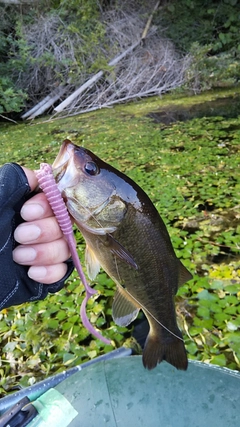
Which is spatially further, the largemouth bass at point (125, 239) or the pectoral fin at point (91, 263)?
the pectoral fin at point (91, 263)

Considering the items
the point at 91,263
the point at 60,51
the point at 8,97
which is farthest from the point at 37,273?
the point at 60,51

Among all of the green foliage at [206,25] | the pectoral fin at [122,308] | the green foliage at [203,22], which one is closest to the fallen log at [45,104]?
the green foliage at [206,25]

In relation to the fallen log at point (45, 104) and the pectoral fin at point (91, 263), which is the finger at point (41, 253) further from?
the fallen log at point (45, 104)

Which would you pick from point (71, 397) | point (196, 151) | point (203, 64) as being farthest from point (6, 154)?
point (203, 64)

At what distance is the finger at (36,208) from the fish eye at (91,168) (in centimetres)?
20

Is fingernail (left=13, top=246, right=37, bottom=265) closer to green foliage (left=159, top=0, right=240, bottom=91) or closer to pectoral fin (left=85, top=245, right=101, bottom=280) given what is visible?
pectoral fin (left=85, top=245, right=101, bottom=280)

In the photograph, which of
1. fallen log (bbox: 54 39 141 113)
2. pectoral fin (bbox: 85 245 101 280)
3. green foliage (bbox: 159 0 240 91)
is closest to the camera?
pectoral fin (bbox: 85 245 101 280)

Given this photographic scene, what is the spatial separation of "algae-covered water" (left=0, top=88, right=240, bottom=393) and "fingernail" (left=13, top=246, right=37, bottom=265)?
138 centimetres

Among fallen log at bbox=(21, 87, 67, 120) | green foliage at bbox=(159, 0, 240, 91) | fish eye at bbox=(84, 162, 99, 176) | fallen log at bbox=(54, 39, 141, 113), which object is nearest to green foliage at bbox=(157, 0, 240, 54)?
green foliage at bbox=(159, 0, 240, 91)

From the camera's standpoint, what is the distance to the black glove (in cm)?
122

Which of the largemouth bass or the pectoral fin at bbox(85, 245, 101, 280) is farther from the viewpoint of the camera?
the pectoral fin at bbox(85, 245, 101, 280)

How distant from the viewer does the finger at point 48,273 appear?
129 centimetres

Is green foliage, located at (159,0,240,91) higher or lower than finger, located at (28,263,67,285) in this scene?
lower

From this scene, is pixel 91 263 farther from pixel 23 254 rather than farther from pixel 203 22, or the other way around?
pixel 203 22
